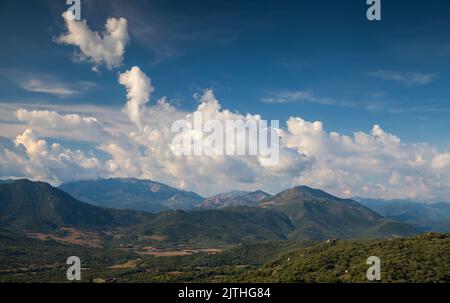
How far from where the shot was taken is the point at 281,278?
153 meters

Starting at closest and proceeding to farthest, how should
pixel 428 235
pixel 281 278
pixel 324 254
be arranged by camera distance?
pixel 281 278 → pixel 428 235 → pixel 324 254
